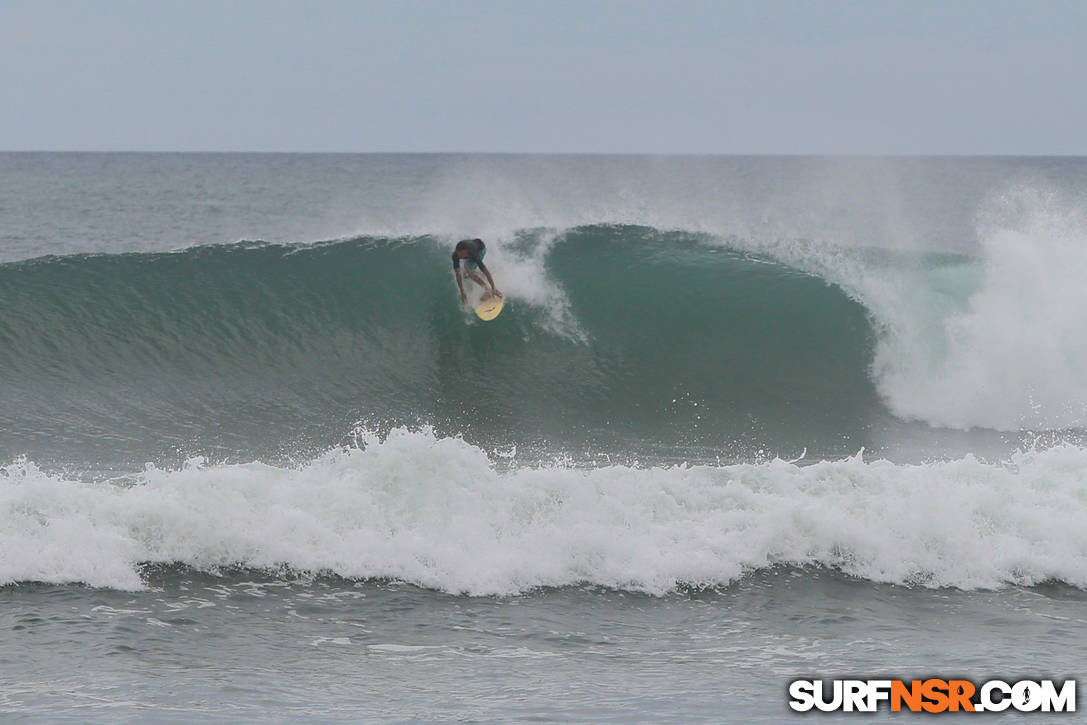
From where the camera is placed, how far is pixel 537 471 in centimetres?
893

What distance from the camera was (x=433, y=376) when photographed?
13406 mm

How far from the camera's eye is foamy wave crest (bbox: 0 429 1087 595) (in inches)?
310

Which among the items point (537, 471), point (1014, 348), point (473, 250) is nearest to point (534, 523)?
point (537, 471)

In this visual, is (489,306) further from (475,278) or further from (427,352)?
(427,352)

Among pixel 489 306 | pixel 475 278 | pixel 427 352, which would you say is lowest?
pixel 427 352

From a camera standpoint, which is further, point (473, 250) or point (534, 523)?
point (473, 250)

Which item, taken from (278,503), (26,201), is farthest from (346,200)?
(278,503)

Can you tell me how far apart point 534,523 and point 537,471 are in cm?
61

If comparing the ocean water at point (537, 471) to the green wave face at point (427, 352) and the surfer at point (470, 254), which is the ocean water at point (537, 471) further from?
the surfer at point (470, 254)

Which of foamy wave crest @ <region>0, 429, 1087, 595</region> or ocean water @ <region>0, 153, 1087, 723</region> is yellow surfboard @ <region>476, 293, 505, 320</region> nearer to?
ocean water @ <region>0, 153, 1087, 723</region>

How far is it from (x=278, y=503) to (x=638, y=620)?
2.86 meters

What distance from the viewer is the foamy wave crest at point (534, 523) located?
7.88m

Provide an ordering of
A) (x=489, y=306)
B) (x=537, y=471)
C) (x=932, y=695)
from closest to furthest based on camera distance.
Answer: (x=932, y=695)
(x=537, y=471)
(x=489, y=306)

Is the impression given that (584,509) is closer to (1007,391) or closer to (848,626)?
(848,626)
